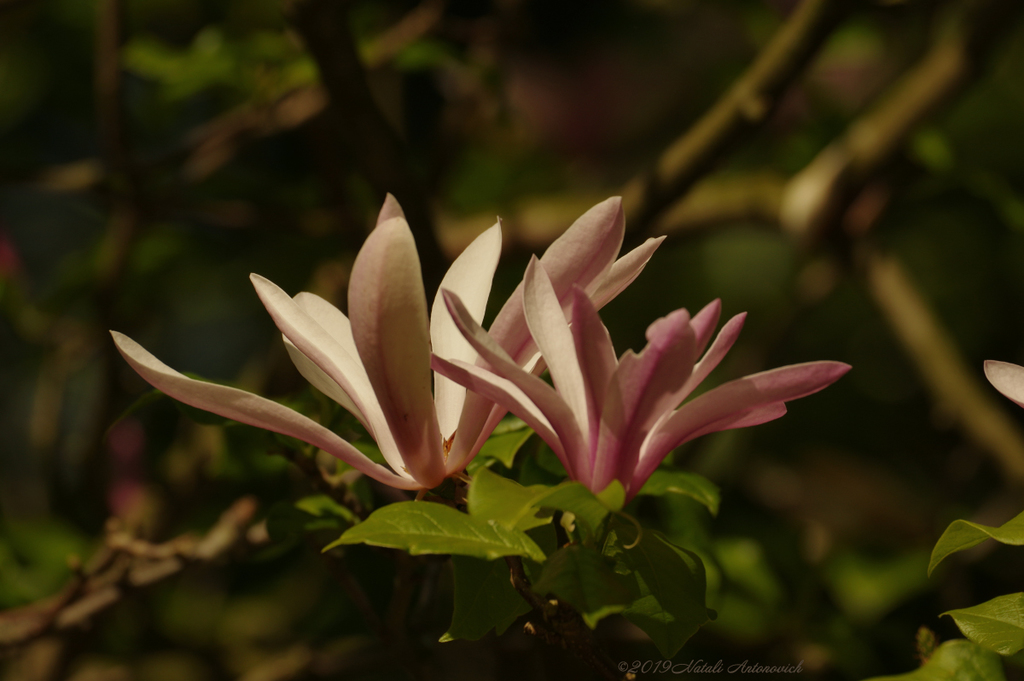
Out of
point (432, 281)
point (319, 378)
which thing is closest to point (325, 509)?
point (319, 378)

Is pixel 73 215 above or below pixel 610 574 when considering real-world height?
above

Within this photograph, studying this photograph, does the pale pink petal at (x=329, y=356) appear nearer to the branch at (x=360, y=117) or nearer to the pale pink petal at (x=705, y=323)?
the pale pink petal at (x=705, y=323)

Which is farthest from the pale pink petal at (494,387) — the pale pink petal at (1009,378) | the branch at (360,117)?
the branch at (360,117)

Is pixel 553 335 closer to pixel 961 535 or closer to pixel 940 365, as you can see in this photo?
pixel 961 535

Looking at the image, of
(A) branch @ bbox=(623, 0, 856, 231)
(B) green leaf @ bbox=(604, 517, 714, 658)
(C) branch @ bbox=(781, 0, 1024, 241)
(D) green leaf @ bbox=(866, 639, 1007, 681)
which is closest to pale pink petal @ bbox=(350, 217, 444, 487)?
(B) green leaf @ bbox=(604, 517, 714, 658)

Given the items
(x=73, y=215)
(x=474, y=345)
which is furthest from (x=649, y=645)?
(x=73, y=215)

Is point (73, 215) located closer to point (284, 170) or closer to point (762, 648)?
point (284, 170)

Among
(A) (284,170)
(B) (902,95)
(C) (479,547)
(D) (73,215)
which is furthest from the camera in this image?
(D) (73,215)
